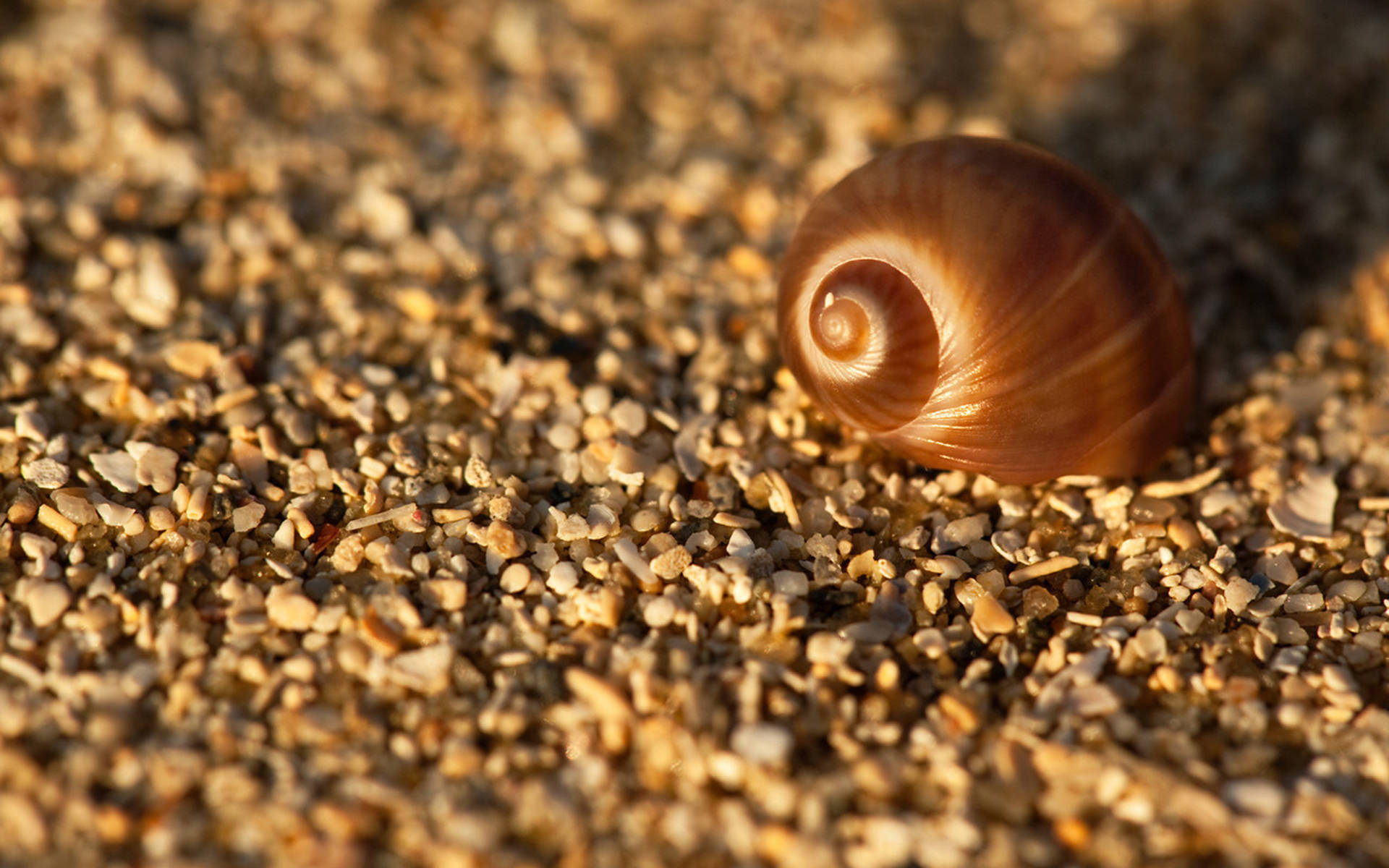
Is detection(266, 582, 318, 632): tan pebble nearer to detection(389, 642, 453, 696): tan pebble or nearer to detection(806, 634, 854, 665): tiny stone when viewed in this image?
detection(389, 642, 453, 696): tan pebble

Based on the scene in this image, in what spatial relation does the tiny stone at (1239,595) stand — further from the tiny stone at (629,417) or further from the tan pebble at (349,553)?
the tan pebble at (349,553)

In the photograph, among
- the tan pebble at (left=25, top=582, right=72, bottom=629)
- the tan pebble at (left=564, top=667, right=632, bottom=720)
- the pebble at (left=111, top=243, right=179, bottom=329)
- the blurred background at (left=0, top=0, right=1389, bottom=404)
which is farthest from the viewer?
the blurred background at (left=0, top=0, right=1389, bottom=404)

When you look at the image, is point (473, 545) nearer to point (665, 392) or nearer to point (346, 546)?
point (346, 546)

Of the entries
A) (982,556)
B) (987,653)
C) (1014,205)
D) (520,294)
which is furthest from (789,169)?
(987,653)

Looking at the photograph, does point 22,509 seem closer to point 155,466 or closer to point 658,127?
point 155,466

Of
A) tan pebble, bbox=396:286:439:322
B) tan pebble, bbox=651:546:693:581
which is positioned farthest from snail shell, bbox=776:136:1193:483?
tan pebble, bbox=396:286:439:322

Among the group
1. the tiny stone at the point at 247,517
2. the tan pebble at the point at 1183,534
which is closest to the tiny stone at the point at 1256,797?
the tan pebble at the point at 1183,534
